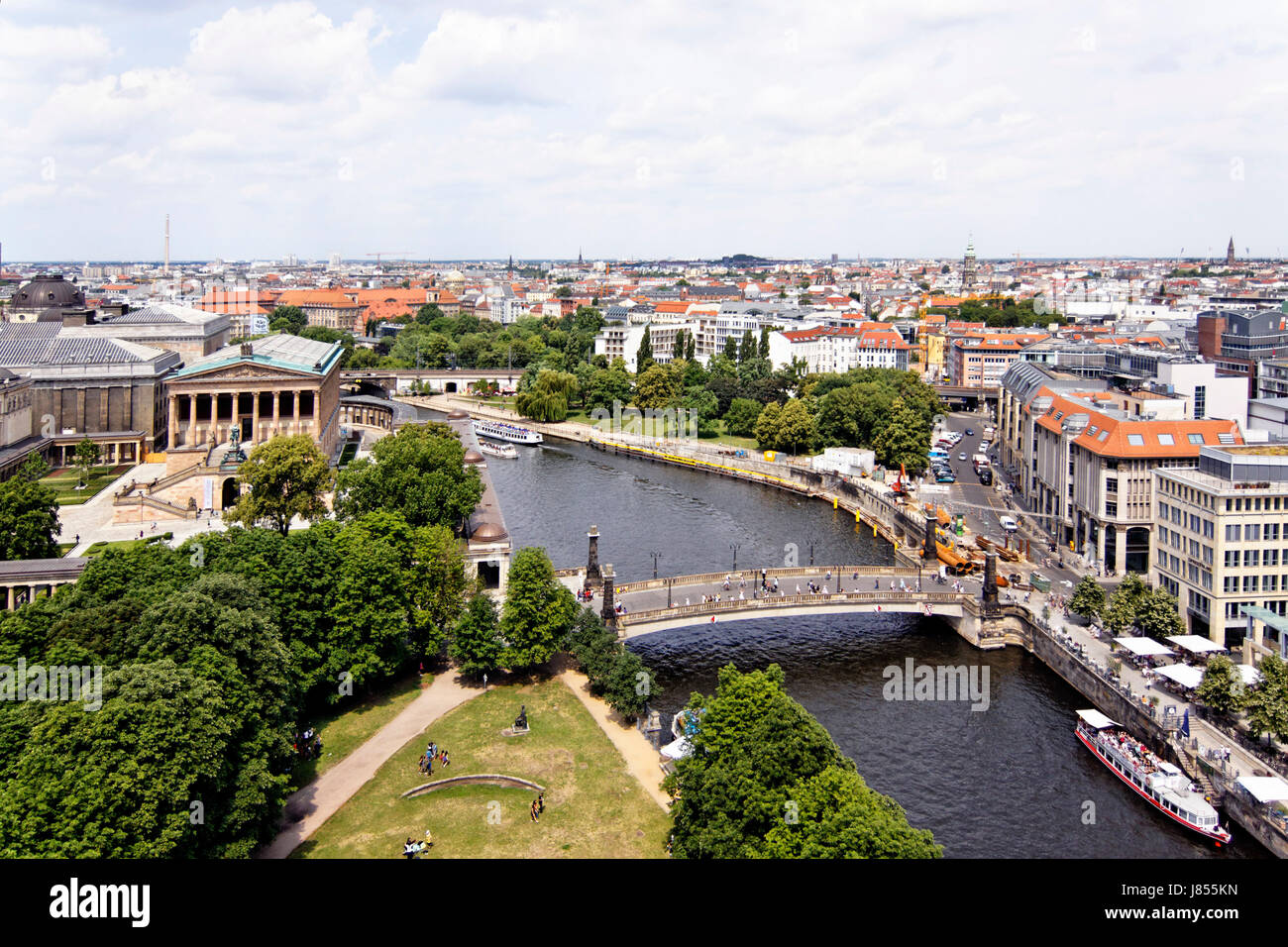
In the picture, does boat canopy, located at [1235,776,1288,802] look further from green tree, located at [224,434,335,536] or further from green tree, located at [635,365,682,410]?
green tree, located at [635,365,682,410]

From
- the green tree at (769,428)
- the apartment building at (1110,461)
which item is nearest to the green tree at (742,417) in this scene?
the green tree at (769,428)

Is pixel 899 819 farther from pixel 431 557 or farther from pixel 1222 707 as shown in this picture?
pixel 431 557

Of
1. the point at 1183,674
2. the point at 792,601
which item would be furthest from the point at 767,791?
the point at 1183,674

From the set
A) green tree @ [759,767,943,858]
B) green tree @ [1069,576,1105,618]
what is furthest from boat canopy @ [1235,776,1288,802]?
green tree @ [1069,576,1105,618]

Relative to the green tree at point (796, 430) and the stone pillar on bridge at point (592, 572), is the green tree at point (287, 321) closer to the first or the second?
the green tree at point (796, 430)

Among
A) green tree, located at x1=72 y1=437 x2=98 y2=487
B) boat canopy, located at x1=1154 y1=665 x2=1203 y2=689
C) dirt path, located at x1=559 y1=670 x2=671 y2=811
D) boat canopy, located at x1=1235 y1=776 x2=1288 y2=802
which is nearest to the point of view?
boat canopy, located at x1=1235 y1=776 x2=1288 y2=802

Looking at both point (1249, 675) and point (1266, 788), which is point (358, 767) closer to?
point (1266, 788)
